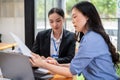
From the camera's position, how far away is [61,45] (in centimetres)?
225

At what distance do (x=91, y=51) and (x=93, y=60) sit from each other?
0.22ft

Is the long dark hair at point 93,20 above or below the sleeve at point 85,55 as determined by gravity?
above

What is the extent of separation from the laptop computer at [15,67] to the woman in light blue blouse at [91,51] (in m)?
0.08

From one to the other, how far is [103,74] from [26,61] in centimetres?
50

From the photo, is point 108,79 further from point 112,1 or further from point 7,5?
point 7,5

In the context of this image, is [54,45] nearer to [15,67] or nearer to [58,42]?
[58,42]

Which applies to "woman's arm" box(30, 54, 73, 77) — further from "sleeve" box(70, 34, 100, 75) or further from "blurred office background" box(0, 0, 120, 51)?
"blurred office background" box(0, 0, 120, 51)

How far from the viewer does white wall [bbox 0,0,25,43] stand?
14.1ft

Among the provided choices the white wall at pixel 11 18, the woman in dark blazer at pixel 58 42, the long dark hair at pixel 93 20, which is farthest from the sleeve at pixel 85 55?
the white wall at pixel 11 18

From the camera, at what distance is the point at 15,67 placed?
1.42 metres

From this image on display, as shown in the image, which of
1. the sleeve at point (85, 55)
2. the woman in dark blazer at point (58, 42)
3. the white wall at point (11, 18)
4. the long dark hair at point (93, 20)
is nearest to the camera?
the sleeve at point (85, 55)

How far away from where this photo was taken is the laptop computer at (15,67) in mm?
1325

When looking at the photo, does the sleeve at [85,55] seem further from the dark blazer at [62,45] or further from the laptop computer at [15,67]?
the dark blazer at [62,45]

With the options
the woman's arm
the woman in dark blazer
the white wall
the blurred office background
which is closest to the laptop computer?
the woman's arm
